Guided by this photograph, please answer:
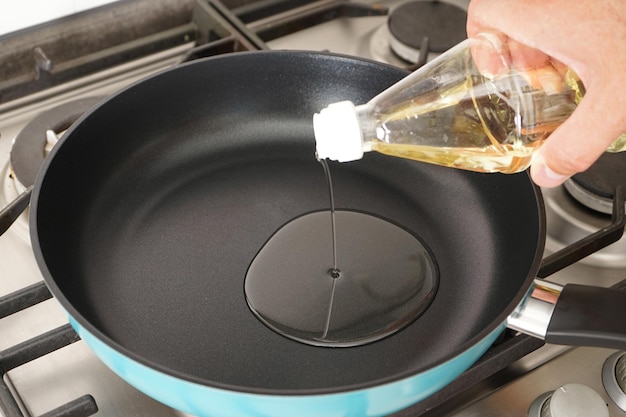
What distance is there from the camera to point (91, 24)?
1.00 metres

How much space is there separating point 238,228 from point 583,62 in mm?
379

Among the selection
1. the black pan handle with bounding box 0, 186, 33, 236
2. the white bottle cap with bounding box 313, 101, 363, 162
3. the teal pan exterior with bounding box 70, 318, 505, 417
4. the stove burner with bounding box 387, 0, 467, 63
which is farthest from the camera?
the stove burner with bounding box 387, 0, 467, 63

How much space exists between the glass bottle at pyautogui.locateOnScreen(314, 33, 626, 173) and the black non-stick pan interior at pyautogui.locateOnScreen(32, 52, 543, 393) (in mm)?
52

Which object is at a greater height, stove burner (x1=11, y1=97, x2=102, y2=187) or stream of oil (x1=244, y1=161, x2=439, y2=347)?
stove burner (x1=11, y1=97, x2=102, y2=187)

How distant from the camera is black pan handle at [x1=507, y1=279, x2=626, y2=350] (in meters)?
0.60

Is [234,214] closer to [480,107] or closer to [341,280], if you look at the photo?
[341,280]

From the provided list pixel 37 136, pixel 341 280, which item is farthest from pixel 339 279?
pixel 37 136

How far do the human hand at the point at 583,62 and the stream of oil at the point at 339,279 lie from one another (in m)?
0.18

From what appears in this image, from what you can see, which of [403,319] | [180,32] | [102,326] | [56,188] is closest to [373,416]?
[403,319]

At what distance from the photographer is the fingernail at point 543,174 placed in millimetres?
645

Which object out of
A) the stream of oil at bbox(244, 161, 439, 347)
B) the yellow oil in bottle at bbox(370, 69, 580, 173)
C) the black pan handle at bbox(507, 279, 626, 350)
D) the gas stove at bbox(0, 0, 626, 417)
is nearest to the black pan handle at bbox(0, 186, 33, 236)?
the gas stove at bbox(0, 0, 626, 417)

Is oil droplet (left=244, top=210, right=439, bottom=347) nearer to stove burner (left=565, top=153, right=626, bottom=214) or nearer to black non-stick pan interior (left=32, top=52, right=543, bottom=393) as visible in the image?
black non-stick pan interior (left=32, top=52, right=543, bottom=393)

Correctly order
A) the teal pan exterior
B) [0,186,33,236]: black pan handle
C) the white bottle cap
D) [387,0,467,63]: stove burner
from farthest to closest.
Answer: [387,0,467,63]: stove burner
[0,186,33,236]: black pan handle
the white bottle cap
the teal pan exterior

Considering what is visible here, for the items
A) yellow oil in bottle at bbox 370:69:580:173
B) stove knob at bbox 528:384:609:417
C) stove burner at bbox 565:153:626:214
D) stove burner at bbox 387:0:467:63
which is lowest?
stove knob at bbox 528:384:609:417
